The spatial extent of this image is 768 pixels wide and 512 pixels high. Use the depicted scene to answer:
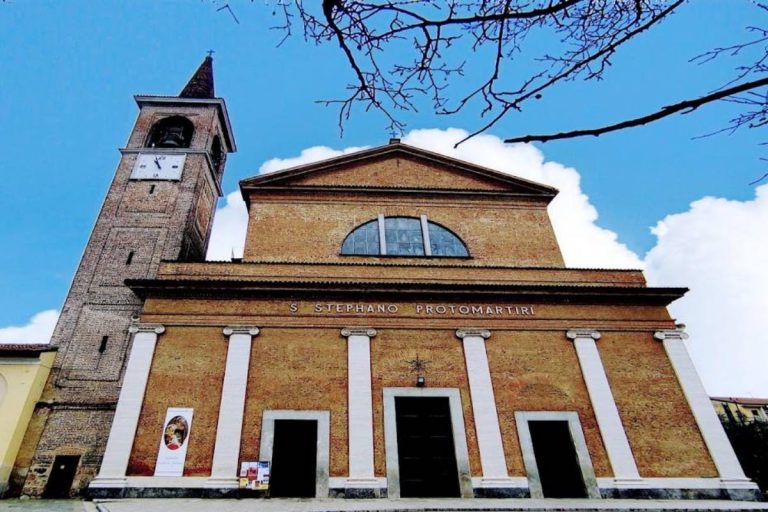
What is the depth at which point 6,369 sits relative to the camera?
11734 millimetres

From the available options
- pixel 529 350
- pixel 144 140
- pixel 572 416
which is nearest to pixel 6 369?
pixel 144 140

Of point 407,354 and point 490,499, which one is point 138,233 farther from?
point 490,499

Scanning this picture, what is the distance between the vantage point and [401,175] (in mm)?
16719

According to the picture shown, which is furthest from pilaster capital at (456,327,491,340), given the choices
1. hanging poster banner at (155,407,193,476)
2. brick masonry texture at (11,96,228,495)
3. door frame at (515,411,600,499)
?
brick masonry texture at (11,96,228,495)

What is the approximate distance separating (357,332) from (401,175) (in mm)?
7140

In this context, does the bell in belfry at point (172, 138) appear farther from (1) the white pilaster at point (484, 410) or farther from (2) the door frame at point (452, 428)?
(1) the white pilaster at point (484, 410)

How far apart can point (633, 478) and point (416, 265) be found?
7253mm

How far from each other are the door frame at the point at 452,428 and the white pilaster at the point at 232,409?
10.7ft

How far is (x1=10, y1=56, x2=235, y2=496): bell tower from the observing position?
11.1m

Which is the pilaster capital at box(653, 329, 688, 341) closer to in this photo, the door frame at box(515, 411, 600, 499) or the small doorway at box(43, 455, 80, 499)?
the door frame at box(515, 411, 600, 499)

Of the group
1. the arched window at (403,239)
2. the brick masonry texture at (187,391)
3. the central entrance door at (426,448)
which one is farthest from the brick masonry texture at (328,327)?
the central entrance door at (426,448)

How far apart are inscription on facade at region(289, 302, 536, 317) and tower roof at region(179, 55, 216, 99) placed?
12.9 metres

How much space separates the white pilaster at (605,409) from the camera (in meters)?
10.3

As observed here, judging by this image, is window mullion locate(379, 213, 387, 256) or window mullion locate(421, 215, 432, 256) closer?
window mullion locate(379, 213, 387, 256)
